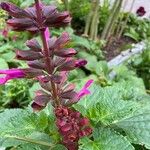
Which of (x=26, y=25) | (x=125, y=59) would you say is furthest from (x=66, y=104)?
(x=125, y=59)

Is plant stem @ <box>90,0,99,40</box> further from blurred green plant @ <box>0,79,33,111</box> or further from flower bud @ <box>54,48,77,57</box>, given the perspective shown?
flower bud @ <box>54,48,77,57</box>

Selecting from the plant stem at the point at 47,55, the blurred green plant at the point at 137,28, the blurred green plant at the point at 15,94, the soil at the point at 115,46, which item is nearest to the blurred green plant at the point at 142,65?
the soil at the point at 115,46

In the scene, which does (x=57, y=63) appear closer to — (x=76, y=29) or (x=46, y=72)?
(x=46, y=72)

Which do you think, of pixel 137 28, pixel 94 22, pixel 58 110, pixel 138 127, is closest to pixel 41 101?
pixel 58 110

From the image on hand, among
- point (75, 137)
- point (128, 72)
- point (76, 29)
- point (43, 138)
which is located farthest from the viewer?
point (76, 29)

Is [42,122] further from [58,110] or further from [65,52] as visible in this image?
[65,52]

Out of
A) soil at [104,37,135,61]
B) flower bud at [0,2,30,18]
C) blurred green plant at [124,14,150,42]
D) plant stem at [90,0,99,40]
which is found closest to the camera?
flower bud at [0,2,30,18]

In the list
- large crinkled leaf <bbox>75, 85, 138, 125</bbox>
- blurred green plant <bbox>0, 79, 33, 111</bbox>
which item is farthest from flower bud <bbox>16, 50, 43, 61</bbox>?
blurred green plant <bbox>0, 79, 33, 111</bbox>

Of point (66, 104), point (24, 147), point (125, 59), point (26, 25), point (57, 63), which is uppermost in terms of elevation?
point (26, 25)

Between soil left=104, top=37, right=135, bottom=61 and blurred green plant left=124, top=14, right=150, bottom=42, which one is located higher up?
blurred green plant left=124, top=14, right=150, bottom=42

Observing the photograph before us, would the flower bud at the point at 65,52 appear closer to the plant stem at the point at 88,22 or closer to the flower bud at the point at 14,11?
the flower bud at the point at 14,11
